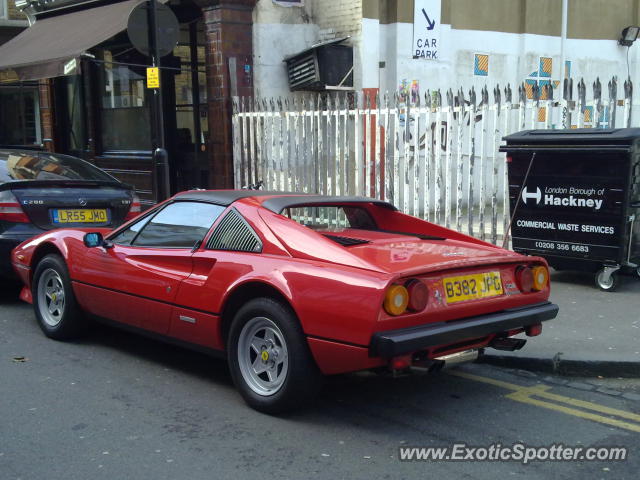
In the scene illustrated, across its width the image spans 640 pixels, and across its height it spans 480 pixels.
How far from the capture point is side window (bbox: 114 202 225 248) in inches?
211

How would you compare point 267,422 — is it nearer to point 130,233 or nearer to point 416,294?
point 416,294

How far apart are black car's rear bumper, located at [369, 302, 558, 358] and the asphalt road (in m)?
0.57

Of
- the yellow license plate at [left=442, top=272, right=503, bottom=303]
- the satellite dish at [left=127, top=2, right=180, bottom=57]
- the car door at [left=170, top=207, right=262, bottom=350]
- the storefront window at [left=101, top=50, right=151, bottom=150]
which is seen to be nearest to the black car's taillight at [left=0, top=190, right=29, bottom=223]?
the satellite dish at [left=127, top=2, right=180, bottom=57]

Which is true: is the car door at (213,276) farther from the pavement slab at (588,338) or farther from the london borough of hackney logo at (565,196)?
the london borough of hackney logo at (565,196)

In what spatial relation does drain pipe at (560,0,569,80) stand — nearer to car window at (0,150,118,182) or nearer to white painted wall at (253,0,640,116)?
white painted wall at (253,0,640,116)

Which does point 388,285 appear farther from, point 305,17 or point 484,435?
point 305,17

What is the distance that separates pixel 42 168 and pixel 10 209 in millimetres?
815

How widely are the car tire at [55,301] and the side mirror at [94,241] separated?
1.50 feet

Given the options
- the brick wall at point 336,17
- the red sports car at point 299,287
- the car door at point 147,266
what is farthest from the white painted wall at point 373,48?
the car door at point 147,266

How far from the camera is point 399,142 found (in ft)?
32.6

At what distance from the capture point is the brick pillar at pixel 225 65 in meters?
12.2

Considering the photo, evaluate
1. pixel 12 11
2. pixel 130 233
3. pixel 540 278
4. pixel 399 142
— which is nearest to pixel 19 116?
pixel 12 11

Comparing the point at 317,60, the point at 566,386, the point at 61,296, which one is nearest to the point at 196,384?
the point at 61,296

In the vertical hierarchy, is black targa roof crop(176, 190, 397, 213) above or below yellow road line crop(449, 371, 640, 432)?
above
